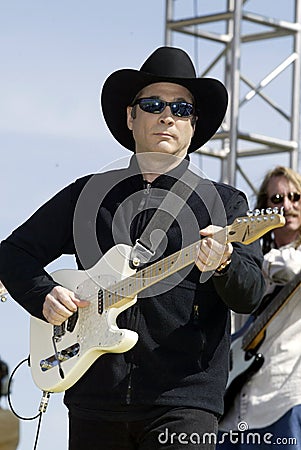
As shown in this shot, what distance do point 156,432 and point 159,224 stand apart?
701 mm

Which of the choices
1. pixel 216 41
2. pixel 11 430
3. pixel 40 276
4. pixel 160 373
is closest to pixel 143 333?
pixel 160 373

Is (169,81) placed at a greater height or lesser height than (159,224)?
greater

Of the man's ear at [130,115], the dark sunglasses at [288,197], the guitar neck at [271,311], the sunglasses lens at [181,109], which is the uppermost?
the sunglasses lens at [181,109]

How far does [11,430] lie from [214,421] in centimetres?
116

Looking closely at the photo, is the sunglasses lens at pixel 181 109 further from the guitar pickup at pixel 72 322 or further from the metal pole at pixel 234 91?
the metal pole at pixel 234 91

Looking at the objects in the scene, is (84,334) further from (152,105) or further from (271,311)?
(271,311)

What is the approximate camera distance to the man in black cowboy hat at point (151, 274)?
Result: 12.6ft

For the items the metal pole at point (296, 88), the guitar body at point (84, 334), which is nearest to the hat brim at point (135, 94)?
the guitar body at point (84, 334)

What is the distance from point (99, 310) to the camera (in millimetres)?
4094

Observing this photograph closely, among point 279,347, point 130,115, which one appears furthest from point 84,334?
point 279,347

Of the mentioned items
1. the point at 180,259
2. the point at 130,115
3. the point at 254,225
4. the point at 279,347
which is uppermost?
the point at 130,115

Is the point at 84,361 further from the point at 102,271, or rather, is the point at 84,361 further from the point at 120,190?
the point at 120,190

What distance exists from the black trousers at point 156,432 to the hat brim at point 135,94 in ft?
3.60

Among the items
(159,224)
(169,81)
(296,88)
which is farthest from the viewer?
(296,88)
